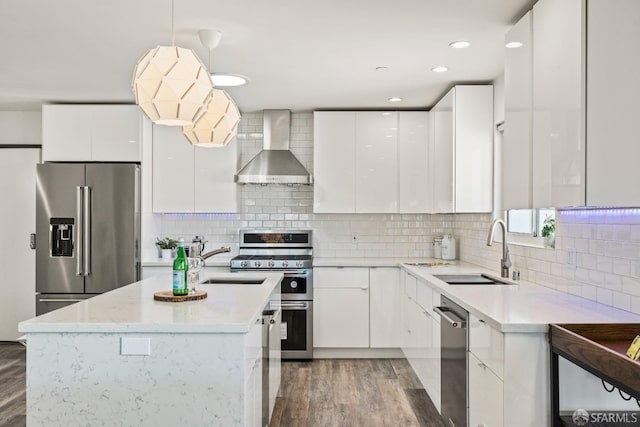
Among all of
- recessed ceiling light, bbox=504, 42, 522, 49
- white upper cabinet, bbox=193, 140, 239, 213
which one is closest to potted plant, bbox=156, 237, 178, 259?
white upper cabinet, bbox=193, 140, 239, 213

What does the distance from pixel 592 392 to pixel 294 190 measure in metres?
3.96

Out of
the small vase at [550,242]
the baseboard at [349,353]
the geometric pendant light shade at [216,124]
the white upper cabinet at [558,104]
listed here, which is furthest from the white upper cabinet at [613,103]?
the baseboard at [349,353]

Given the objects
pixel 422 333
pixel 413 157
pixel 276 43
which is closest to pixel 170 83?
pixel 276 43

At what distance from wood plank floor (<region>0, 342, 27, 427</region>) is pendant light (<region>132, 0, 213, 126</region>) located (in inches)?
98.5

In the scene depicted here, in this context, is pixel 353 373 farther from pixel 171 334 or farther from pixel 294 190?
pixel 171 334

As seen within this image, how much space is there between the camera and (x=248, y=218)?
5.68 m

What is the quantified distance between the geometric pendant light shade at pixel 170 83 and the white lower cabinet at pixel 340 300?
9.82 feet

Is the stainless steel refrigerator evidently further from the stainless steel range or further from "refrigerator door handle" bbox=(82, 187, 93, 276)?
the stainless steel range

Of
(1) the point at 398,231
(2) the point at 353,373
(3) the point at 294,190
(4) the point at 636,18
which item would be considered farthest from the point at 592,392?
(3) the point at 294,190

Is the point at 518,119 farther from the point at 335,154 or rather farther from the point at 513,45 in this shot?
the point at 335,154

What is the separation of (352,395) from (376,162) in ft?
7.60

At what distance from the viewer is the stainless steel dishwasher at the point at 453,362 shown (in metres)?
2.78

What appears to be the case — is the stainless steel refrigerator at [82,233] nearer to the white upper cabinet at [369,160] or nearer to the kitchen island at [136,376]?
the white upper cabinet at [369,160]

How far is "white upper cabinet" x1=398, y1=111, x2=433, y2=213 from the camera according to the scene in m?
5.27
